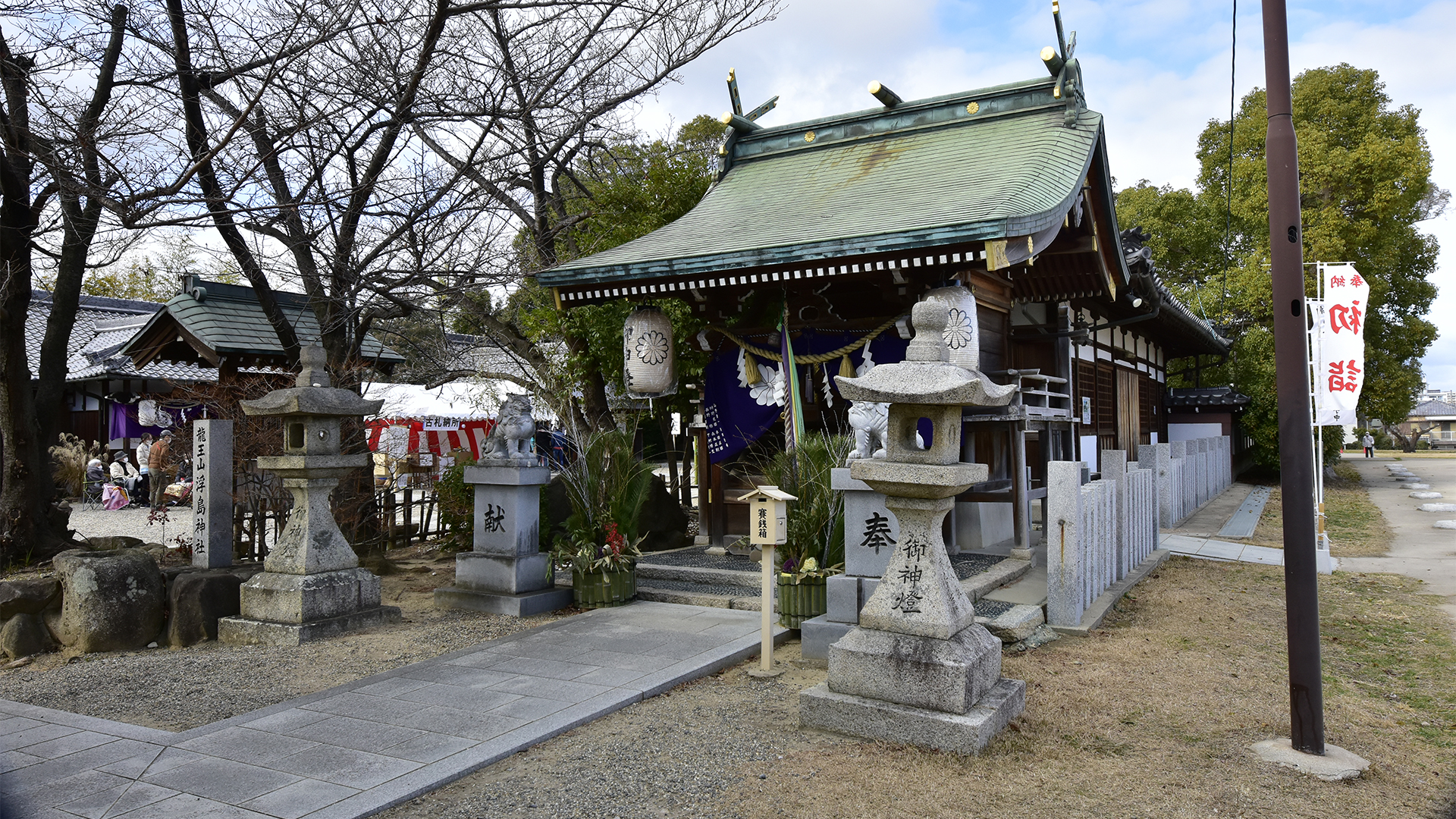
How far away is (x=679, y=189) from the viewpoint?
13.0m

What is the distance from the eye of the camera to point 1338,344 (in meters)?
11.3

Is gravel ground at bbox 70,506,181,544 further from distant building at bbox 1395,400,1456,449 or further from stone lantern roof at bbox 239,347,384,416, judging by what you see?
Answer: distant building at bbox 1395,400,1456,449

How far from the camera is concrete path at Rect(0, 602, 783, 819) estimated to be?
3791mm

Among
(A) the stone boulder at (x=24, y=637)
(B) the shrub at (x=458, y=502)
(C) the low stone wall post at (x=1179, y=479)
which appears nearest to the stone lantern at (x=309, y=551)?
(A) the stone boulder at (x=24, y=637)

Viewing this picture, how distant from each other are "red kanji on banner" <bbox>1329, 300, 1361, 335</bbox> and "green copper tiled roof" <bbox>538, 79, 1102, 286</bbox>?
4.61 m

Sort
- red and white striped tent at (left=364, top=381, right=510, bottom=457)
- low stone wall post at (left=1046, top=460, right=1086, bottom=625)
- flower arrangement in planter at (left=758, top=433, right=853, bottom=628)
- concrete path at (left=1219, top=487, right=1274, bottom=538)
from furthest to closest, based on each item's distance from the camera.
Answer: red and white striped tent at (left=364, top=381, right=510, bottom=457), concrete path at (left=1219, top=487, right=1274, bottom=538), flower arrangement in planter at (left=758, top=433, right=853, bottom=628), low stone wall post at (left=1046, top=460, right=1086, bottom=625)

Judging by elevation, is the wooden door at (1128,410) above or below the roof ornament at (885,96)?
below

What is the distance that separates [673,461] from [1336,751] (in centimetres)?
956

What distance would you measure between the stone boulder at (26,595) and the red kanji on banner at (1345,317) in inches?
569

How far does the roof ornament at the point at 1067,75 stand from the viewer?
32.7ft

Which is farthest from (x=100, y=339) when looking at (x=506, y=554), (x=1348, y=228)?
(x=1348, y=228)

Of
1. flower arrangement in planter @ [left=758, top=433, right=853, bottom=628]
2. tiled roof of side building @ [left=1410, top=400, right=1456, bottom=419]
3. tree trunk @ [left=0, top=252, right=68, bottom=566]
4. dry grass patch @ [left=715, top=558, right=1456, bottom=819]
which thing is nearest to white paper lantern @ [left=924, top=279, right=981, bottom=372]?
flower arrangement in planter @ [left=758, top=433, right=853, bottom=628]

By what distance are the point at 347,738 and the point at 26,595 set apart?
4.24m

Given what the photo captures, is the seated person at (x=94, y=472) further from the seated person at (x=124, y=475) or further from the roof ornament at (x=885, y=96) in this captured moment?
the roof ornament at (x=885, y=96)
